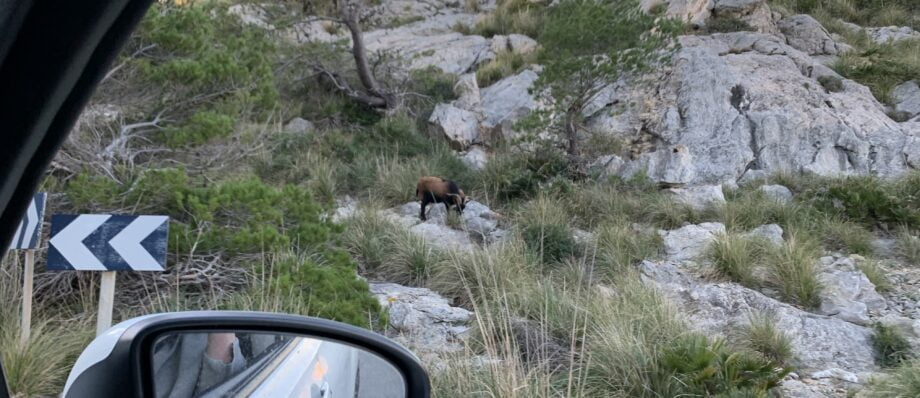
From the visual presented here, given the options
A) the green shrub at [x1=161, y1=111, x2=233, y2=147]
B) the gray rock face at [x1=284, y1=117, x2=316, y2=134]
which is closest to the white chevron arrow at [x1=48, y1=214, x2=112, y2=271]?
the green shrub at [x1=161, y1=111, x2=233, y2=147]

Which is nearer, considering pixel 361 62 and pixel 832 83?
pixel 832 83

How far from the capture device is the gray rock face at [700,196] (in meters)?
10.1

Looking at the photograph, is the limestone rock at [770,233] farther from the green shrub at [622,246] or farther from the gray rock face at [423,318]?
the gray rock face at [423,318]

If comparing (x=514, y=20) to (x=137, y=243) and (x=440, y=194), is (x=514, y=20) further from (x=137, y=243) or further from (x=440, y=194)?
(x=137, y=243)

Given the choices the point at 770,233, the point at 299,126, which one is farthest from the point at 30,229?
the point at 299,126

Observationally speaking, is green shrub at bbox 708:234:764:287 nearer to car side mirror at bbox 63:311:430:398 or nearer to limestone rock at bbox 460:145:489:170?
limestone rock at bbox 460:145:489:170

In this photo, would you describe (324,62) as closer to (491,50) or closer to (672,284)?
(491,50)

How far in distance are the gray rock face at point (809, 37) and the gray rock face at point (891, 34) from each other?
1538mm

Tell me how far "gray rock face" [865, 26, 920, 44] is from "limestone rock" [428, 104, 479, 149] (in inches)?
423

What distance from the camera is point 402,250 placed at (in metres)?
7.38

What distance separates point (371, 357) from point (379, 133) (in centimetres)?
1177

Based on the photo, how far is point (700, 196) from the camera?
34.7ft

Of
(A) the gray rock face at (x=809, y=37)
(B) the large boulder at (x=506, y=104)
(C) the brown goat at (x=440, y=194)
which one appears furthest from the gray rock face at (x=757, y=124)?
(C) the brown goat at (x=440, y=194)

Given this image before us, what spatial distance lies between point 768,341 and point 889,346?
106 cm
